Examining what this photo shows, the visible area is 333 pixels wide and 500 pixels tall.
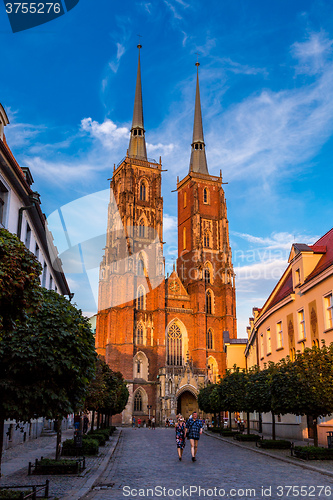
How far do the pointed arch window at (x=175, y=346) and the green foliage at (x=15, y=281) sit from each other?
64789mm

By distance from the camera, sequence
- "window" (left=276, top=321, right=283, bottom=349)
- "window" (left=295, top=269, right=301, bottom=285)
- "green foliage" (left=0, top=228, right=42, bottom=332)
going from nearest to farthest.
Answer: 1. "green foliage" (left=0, top=228, right=42, bottom=332)
2. "window" (left=295, top=269, right=301, bottom=285)
3. "window" (left=276, top=321, right=283, bottom=349)

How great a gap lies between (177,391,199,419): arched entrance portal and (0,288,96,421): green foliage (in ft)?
196

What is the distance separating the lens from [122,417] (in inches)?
2502

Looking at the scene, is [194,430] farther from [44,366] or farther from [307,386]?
[44,366]

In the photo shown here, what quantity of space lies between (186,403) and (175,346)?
326 inches

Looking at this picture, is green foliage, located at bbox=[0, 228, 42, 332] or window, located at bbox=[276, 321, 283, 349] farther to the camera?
window, located at bbox=[276, 321, 283, 349]

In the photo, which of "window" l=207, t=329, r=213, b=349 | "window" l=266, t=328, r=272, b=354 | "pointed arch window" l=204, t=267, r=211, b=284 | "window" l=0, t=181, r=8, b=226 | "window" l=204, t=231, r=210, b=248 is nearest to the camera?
"window" l=0, t=181, r=8, b=226

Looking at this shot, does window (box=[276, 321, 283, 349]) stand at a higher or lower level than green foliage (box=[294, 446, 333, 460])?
higher

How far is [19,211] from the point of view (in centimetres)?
2266

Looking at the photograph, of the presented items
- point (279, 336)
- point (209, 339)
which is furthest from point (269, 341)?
point (209, 339)

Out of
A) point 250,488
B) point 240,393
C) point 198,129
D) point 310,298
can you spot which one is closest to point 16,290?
point 250,488

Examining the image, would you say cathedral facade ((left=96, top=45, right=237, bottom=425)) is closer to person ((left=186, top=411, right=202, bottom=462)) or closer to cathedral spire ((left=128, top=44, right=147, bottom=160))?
cathedral spire ((left=128, top=44, right=147, bottom=160))

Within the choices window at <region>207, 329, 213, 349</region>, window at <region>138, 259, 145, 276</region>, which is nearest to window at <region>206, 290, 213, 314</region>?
window at <region>207, 329, 213, 349</region>

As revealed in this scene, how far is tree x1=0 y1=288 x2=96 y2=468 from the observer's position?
990 cm
